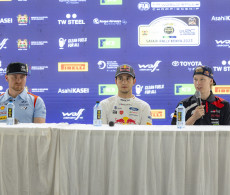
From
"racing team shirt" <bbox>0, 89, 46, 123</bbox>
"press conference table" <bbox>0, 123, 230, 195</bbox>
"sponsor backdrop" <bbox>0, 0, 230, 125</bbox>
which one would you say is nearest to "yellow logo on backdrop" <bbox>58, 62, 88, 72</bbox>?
"sponsor backdrop" <bbox>0, 0, 230, 125</bbox>

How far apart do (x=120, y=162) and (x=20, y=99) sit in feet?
5.24

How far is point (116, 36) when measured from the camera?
15.2 ft

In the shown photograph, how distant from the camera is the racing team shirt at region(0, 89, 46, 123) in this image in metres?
3.11

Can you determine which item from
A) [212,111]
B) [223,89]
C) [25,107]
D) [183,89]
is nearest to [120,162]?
[212,111]

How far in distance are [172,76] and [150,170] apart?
2.79 m

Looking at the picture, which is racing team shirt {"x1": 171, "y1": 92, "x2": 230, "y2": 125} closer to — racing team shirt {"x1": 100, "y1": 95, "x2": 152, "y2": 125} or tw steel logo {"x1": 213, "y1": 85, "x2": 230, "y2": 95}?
racing team shirt {"x1": 100, "y1": 95, "x2": 152, "y2": 125}

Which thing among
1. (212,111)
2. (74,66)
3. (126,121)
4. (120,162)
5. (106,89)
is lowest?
(120,162)

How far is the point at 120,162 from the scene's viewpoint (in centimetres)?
209

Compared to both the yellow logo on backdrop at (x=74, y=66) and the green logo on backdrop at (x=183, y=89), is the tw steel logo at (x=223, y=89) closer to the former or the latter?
the green logo on backdrop at (x=183, y=89)

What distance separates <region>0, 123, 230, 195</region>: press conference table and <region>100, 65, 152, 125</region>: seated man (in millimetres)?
855

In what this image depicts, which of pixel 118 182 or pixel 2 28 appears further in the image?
pixel 2 28

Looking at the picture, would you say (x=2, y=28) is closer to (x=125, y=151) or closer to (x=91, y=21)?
(x=91, y=21)

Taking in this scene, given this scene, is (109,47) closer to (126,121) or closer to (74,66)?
(74,66)

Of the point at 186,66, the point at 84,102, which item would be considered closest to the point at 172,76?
the point at 186,66
